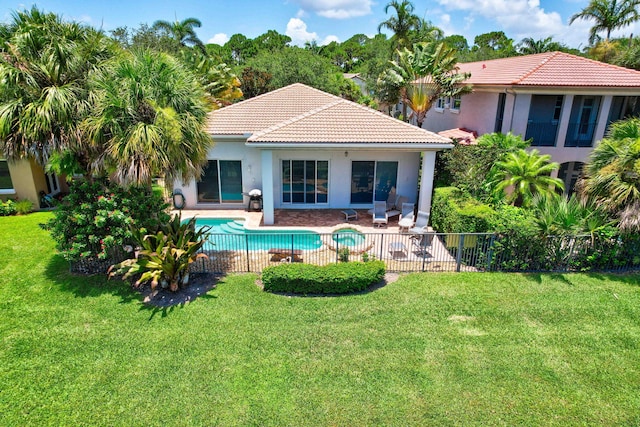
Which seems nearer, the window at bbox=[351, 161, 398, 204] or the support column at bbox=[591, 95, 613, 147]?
the window at bbox=[351, 161, 398, 204]

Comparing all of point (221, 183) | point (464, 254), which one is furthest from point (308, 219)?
point (464, 254)

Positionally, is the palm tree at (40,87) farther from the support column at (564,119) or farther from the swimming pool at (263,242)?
the support column at (564,119)

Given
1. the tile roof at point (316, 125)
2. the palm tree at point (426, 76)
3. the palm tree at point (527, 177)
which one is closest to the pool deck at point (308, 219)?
the tile roof at point (316, 125)

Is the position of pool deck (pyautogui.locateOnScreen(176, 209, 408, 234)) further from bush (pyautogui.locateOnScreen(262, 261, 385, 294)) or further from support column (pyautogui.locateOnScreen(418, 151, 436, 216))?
bush (pyautogui.locateOnScreen(262, 261, 385, 294))

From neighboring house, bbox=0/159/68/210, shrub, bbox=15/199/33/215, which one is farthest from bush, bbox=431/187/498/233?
neighboring house, bbox=0/159/68/210

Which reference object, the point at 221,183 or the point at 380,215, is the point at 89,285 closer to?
the point at 221,183

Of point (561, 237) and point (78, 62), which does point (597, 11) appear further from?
point (78, 62)

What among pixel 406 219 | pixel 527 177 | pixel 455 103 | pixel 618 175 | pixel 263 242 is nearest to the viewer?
pixel 618 175
